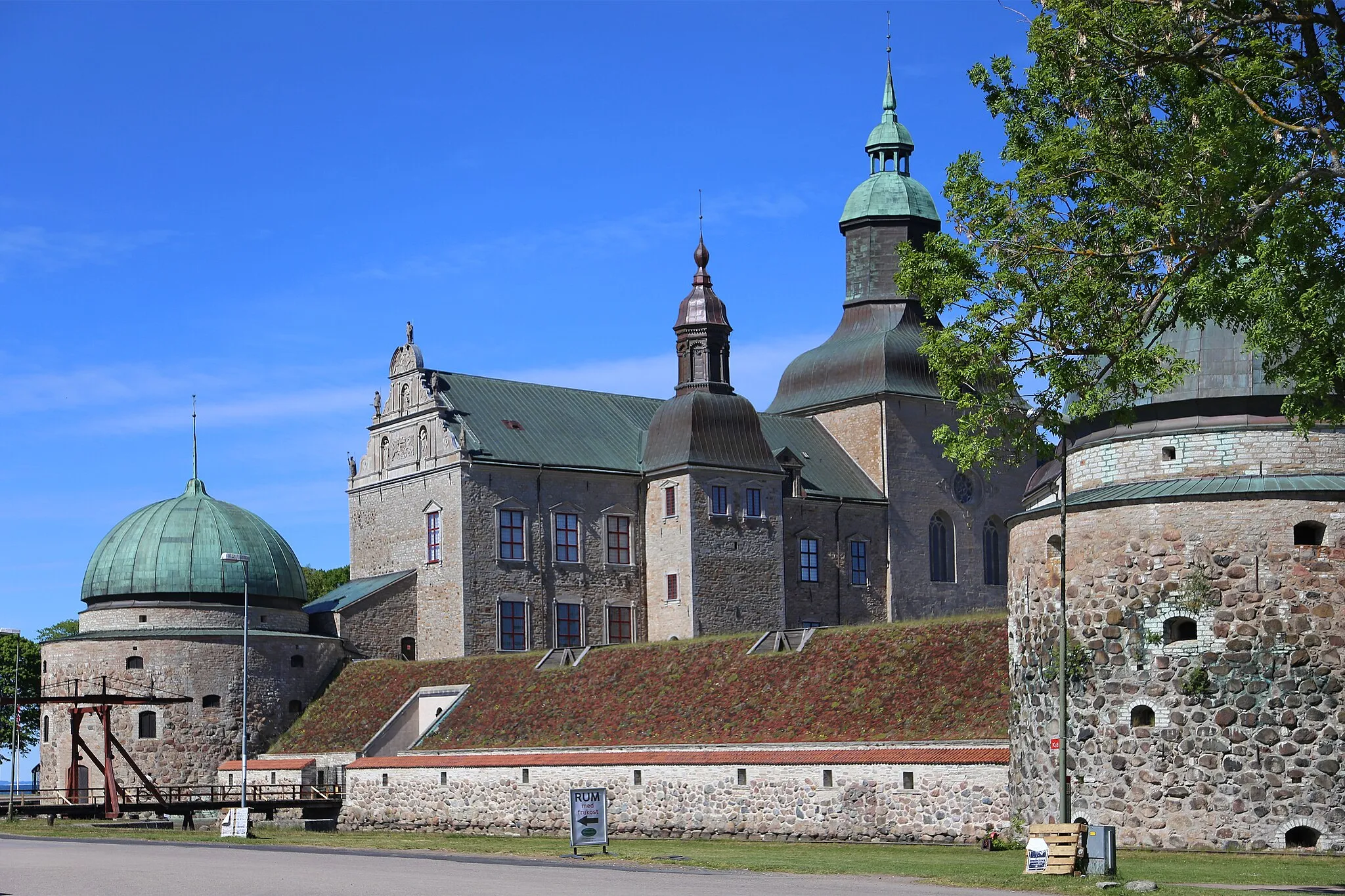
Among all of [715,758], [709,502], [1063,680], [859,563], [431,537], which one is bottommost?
[715,758]

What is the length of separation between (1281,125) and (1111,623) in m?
12.5

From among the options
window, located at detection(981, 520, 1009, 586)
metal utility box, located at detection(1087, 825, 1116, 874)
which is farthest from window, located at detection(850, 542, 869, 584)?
metal utility box, located at detection(1087, 825, 1116, 874)

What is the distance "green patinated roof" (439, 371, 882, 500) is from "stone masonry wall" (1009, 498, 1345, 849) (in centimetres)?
3521

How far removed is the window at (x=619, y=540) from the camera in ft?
229

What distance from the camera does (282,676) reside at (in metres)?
64.2

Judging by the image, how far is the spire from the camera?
6906 cm

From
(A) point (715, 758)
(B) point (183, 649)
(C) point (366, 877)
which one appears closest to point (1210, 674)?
(A) point (715, 758)

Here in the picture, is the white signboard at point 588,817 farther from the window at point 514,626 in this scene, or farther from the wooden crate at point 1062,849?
the window at point 514,626

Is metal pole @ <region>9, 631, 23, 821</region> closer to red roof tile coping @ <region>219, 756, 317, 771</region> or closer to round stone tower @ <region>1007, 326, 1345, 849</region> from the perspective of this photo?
red roof tile coping @ <region>219, 756, 317, 771</region>

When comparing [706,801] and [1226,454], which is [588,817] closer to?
[706,801]

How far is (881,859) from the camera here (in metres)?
35.0

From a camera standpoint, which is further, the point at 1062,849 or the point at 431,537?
the point at 431,537

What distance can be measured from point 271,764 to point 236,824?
1630 centimetres

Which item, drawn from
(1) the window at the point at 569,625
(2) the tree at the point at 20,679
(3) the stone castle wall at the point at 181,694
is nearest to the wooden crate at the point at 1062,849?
(1) the window at the point at 569,625
